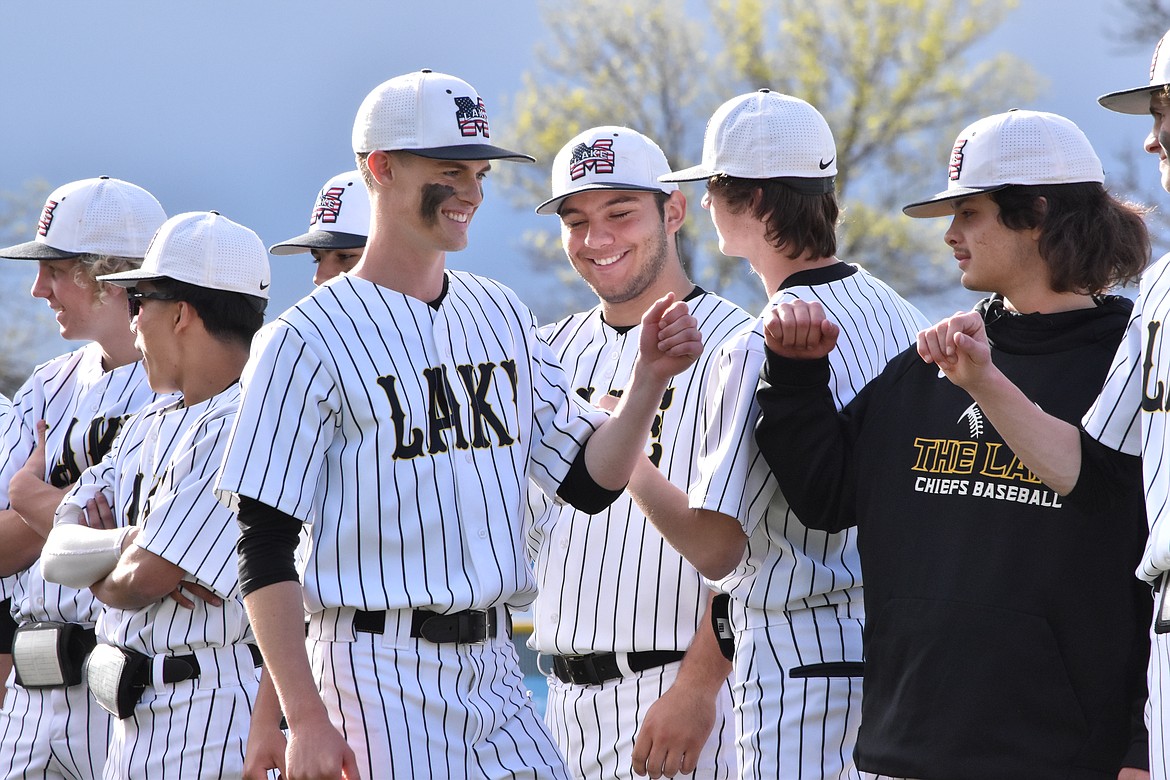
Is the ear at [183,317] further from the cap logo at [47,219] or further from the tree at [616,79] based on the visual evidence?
the tree at [616,79]

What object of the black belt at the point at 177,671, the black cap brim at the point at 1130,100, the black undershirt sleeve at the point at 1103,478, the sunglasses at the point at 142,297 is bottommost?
the black belt at the point at 177,671

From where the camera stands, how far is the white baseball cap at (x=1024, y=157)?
10.5 feet

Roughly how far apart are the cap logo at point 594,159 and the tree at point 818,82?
54.3 feet

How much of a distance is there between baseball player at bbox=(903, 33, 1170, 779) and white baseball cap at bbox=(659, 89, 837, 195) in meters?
0.98

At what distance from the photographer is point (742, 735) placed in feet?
11.5

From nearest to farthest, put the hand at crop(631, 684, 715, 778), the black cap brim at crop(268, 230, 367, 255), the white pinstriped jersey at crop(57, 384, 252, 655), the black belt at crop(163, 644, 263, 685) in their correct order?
the white pinstriped jersey at crop(57, 384, 252, 655), the black belt at crop(163, 644, 263, 685), the hand at crop(631, 684, 715, 778), the black cap brim at crop(268, 230, 367, 255)

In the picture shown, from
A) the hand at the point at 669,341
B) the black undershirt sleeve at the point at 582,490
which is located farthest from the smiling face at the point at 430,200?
the black undershirt sleeve at the point at 582,490

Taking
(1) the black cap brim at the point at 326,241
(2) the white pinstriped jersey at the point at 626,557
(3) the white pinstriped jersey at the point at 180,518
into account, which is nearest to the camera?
(3) the white pinstriped jersey at the point at 180,518

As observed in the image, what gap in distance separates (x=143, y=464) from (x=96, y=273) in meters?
1.25

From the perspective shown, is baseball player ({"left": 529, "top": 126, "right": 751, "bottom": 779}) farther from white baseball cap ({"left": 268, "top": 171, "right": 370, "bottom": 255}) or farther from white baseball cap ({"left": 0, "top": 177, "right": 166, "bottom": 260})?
white baseball cap ({"left": 0, "top": 177, "right": 166, "bottom": 260})

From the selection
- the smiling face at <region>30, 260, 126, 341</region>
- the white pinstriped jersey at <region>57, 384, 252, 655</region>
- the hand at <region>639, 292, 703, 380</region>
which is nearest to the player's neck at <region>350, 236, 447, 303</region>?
the hand at <region>639, 292, 703, 380</region>

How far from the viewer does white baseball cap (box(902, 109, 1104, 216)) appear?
126 inches

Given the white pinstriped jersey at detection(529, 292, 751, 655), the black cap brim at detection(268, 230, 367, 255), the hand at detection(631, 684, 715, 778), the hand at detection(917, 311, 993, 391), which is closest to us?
the hand at detection(917, 311, 993, 391)

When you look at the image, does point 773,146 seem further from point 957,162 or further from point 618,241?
point 618,241
